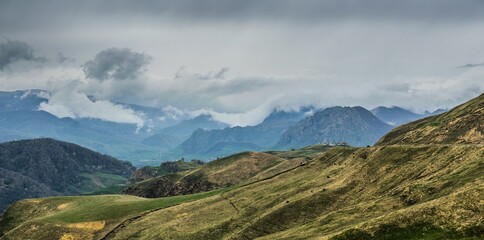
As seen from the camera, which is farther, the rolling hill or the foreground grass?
the foreground grass

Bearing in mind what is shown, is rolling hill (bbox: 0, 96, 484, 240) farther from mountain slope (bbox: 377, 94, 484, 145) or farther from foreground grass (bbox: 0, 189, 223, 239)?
mountain slope (bbox: 377, 94, 484, 145)

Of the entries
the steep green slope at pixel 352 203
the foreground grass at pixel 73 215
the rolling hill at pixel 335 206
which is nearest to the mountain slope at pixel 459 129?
the rolling hill at pixel 335 206

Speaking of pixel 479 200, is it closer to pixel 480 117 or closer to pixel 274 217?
pixel 274 217

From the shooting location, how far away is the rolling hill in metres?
55.7

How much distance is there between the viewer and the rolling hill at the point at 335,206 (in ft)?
183

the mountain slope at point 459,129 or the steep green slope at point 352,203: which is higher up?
the mountain slope at point 459,129

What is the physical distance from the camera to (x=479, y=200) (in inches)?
2103

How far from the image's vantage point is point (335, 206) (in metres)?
91.2

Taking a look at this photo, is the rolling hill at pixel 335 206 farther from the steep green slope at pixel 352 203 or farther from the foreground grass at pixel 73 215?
the foreground grass at pixel 73 215

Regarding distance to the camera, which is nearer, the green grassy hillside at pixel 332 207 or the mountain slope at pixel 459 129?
the green grassy hillside at pixel 332 207

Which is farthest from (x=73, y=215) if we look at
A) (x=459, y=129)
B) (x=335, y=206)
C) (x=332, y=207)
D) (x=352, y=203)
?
(x=459, y=129)

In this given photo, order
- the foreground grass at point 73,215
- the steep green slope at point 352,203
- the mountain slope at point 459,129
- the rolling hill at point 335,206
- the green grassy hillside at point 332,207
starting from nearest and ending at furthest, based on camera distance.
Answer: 1. the steep green slope at point 352,203
2. the green grassy hillside at point 332,207
3. the rolling hill at point 335,206
4. the foreground grass at point 73,215
5. the mountain slope at point 459,129

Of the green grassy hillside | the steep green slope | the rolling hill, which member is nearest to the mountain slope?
the rolling hill

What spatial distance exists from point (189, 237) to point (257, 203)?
858 inches
